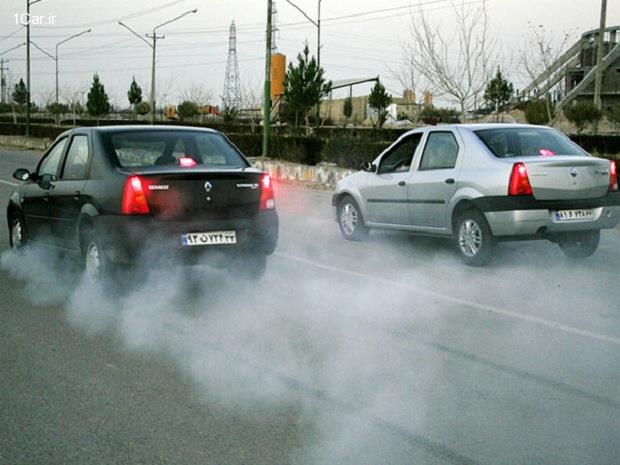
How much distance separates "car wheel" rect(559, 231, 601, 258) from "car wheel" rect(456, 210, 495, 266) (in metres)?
1.08

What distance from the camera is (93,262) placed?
26.8ft

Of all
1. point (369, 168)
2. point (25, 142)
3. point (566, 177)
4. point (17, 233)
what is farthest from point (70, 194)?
point (25, 142)

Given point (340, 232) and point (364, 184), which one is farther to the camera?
point (340, 232)

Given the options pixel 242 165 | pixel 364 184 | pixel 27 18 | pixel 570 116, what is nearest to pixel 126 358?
pixel 242 165

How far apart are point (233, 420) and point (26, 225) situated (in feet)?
20.0

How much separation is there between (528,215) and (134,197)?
14.0 ft

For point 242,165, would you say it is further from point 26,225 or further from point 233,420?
point 233,420

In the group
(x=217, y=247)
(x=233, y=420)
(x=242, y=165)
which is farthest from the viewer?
(x=242, y=165)

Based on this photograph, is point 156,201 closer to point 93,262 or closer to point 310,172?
point 93,262

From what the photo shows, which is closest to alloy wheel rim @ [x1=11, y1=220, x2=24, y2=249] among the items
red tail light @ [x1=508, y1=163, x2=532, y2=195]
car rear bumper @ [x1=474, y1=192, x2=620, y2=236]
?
car rear bumper @ [x1=474, y1=192, x2=620, y2=236]

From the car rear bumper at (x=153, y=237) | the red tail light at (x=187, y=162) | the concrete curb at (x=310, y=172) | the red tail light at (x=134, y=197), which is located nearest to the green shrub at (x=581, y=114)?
the concrete curb at (x=310, y=172)

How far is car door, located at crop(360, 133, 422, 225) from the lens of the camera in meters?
11.3

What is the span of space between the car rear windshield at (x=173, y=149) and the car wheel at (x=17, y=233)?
7.76 feet

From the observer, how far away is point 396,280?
29.9 ft
